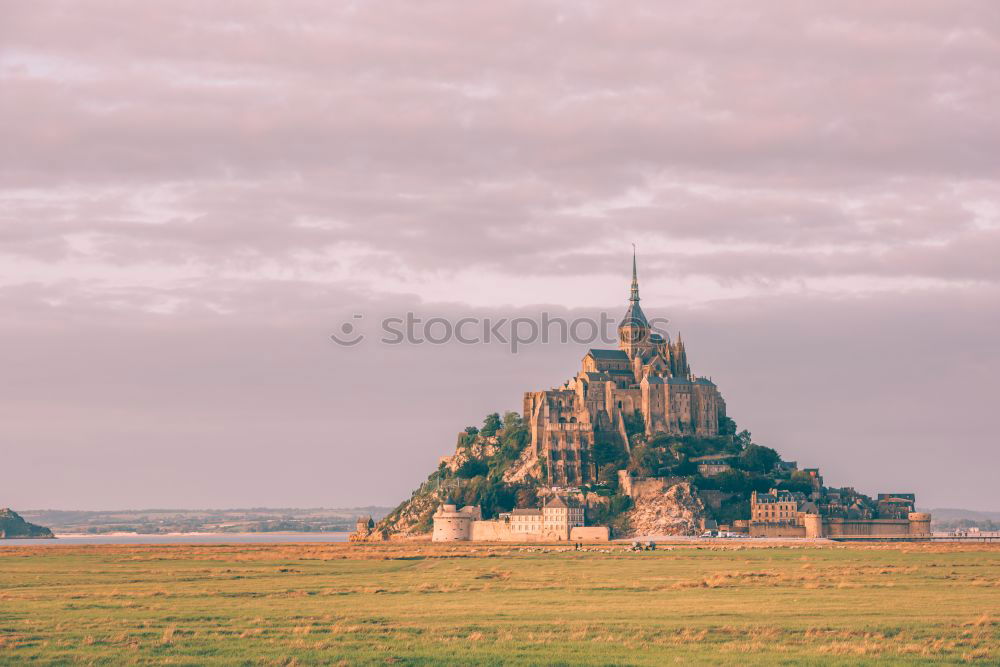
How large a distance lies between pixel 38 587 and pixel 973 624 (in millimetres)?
57644

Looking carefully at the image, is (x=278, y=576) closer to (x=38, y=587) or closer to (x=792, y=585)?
(x=38, y=587)

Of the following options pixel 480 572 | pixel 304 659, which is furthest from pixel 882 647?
pixel 480 572

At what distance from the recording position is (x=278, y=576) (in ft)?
332

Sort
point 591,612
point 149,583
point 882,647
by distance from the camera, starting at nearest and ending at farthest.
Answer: point 882,647, point 591,612, point 149,583

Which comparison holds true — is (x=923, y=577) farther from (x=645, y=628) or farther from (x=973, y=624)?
(x=645, y=628)

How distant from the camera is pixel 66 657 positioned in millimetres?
50094

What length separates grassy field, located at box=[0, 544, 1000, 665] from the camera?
5091cm

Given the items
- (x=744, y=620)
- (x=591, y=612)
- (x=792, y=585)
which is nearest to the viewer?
(x=744, y=620)

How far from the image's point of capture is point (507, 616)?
63531 millimetres

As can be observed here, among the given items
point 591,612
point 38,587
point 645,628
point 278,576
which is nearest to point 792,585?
point 591,612

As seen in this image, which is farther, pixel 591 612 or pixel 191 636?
pixel 591 612

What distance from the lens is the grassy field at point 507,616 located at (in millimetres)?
50906

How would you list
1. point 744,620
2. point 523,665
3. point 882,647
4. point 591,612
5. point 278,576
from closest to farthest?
point 523,665
point 882,647
point 744,620
point 591,612
point 278,576

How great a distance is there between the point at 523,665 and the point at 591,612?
17944 millimetres
